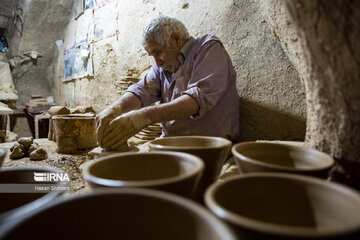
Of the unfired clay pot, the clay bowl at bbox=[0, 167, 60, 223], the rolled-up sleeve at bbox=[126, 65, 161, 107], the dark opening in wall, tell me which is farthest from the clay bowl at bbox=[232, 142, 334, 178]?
the dark opening in wall

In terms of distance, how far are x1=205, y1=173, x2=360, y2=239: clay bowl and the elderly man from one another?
4.34 feet

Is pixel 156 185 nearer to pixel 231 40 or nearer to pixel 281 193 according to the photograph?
pixel 281 193

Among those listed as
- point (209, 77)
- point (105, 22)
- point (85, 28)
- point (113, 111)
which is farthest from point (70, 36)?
point (209, 77)

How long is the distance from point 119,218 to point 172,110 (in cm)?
143

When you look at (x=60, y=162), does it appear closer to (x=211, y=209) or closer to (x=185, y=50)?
(x=185, y=50)

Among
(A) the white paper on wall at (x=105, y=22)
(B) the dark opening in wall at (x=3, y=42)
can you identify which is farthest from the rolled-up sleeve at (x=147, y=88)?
(B) the dark opening in wall at (x=3, y=42)

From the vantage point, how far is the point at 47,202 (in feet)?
2.04

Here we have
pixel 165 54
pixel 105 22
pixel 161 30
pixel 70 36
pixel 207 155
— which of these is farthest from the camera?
pixel 70 36

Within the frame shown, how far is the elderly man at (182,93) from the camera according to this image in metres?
2.00

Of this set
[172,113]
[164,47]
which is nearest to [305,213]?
[172,113]

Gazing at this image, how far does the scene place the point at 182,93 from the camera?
2.09 meters

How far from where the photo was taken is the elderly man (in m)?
2.00

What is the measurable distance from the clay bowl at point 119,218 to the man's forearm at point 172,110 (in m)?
1.41

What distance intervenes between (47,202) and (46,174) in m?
0.26
